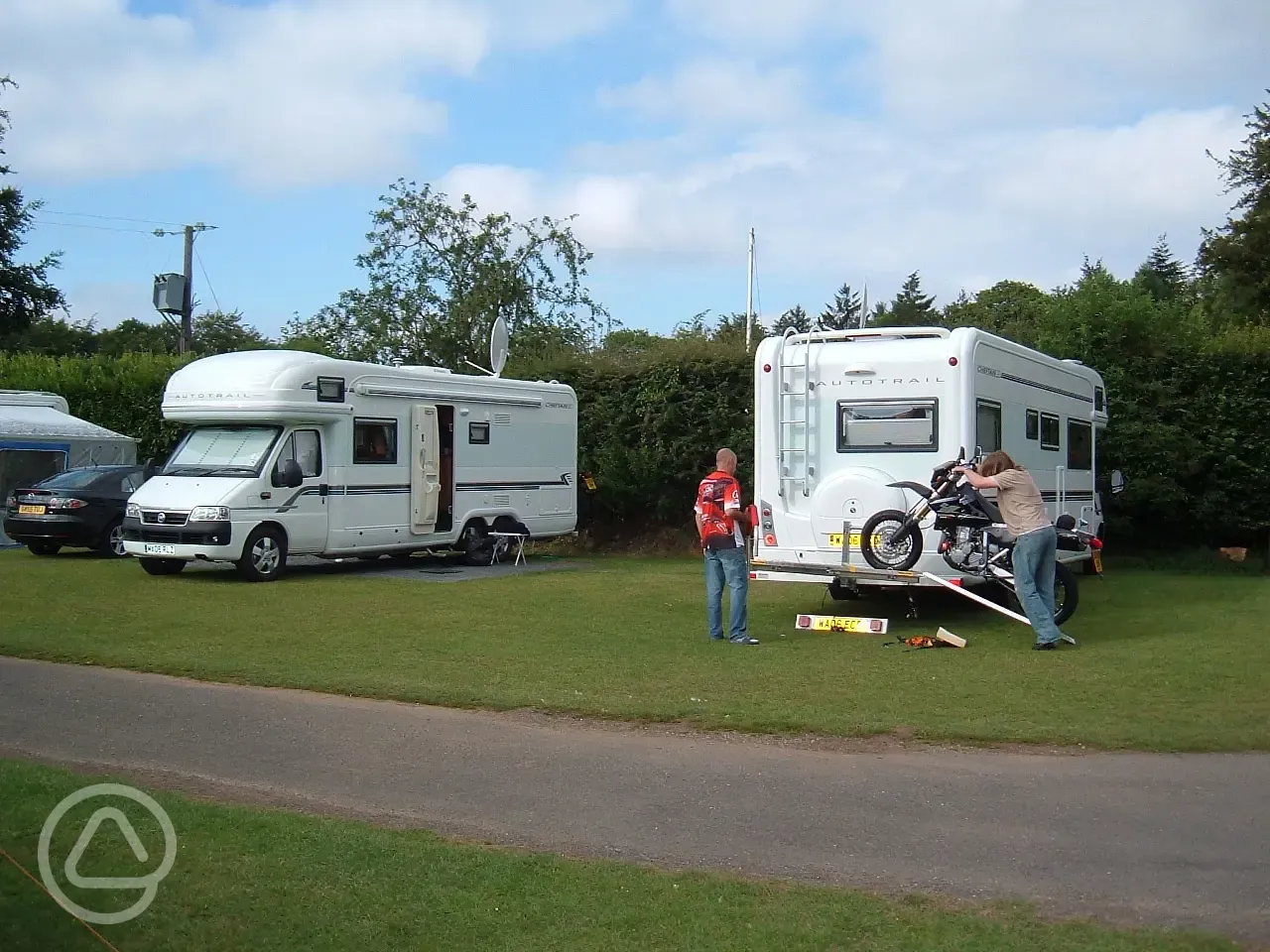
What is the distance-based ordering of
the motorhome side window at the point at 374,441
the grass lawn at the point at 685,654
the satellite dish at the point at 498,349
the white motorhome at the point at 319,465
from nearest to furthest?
the grass lawn at the point at 685,654, the white motorhome at the point at 319,465, the motorhome side window at the point at 374,441, the satellite dish at the point at 498,349

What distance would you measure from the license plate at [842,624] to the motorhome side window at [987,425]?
7.12 feet

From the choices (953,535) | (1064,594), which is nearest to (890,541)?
(953,535)

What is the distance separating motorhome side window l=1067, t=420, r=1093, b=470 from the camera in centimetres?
1675

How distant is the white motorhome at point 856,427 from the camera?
1271 centimetres

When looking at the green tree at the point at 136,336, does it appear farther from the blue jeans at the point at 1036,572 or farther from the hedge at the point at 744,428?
the blue jeans at the point at 1036,572

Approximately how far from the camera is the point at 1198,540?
20719 millimetres

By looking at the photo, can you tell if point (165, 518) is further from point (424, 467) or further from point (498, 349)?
point (498, 349)

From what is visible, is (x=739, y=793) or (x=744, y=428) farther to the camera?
(x=744, y=428)

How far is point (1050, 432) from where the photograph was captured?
1566 centimetres

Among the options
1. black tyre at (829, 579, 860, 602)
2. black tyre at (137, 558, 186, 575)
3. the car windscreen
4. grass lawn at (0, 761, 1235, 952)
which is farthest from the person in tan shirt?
the car windscreen

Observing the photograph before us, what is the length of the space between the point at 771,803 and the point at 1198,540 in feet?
53.8

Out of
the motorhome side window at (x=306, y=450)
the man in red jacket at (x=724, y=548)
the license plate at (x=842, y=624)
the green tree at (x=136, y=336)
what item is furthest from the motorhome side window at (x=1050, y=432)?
the green tree at (x=136, y=336)

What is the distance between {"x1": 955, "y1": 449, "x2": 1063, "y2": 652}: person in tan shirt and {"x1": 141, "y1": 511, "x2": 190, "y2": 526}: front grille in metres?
9.92

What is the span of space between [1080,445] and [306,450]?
10425 mm
